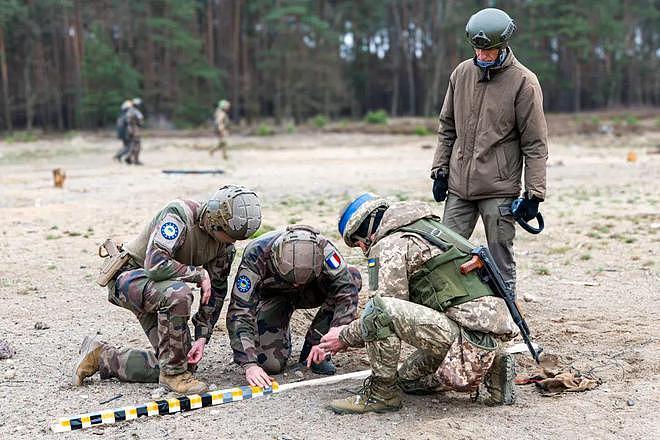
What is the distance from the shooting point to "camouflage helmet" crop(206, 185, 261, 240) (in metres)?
4.68

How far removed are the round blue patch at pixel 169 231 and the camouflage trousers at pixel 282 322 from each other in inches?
35.9

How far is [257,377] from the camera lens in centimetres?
486

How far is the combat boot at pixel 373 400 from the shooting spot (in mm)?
4434

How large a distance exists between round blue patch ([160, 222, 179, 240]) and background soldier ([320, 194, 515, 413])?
1006 millimetres

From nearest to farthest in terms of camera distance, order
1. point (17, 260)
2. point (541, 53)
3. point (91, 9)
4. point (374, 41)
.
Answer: point (17, 260)
point (91, 9)
point (541, 53)
point (374, 41)

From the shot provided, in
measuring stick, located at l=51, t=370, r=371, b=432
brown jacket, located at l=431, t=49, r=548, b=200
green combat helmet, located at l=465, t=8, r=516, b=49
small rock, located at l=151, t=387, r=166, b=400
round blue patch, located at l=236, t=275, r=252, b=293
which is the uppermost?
green combat helmet, located at l=465, t=8, r=516, b=49

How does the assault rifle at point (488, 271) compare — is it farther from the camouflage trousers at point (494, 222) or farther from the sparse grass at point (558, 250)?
the sparse grass at point (558, 250)

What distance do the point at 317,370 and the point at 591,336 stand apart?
2088 mm

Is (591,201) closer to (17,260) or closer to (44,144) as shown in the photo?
(17,260)

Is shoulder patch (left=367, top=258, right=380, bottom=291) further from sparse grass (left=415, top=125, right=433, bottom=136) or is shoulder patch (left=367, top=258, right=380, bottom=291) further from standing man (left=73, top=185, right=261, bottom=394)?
sparse grass (left=415, top=125, right=433, bottom=136)

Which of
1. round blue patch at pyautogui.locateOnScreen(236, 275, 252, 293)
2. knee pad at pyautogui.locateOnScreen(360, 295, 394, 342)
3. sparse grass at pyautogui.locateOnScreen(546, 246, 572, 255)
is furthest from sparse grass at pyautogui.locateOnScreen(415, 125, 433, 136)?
knee pad at pyautogui.locateOnScreen(360, 295, 394, 342)

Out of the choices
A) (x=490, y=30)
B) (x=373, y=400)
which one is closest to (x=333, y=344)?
(x=373, y=400)

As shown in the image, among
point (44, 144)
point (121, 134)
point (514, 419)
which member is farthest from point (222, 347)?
point (44, 144)

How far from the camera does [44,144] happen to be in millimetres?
34000
